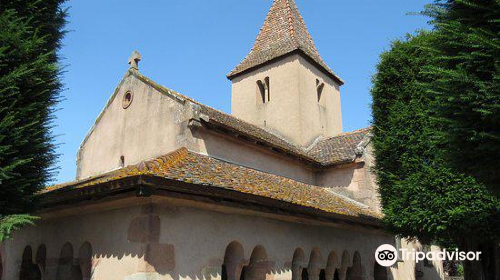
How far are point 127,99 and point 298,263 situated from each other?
764 cm

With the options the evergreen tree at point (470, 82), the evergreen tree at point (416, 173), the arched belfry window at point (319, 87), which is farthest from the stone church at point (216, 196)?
the evergreen tree at point (470, 82)

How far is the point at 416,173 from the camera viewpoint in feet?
36.1

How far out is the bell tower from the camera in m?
18.3

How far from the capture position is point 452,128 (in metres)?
6.47

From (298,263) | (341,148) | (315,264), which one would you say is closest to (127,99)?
(298,263)

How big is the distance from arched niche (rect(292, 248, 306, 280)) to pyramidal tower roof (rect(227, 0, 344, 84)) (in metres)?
10.4

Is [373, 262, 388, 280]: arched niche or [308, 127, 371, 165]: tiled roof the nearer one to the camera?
[373, 262, 388, 280]: arched niche

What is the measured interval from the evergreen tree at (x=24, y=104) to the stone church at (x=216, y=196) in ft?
3.58

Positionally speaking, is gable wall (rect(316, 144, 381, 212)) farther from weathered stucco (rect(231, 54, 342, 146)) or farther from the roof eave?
the roof eave

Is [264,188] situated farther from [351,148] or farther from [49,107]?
[351,148]

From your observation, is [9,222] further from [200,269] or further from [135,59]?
[135,59]

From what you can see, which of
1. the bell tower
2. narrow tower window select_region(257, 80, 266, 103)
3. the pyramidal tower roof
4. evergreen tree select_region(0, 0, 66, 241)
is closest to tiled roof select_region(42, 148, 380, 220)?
evergreen tree select_region(0, 0, 66, 241)

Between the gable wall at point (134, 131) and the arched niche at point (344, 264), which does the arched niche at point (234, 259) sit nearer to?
the gable wall at point (134, 131)

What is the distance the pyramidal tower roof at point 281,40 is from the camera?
19453 mm
